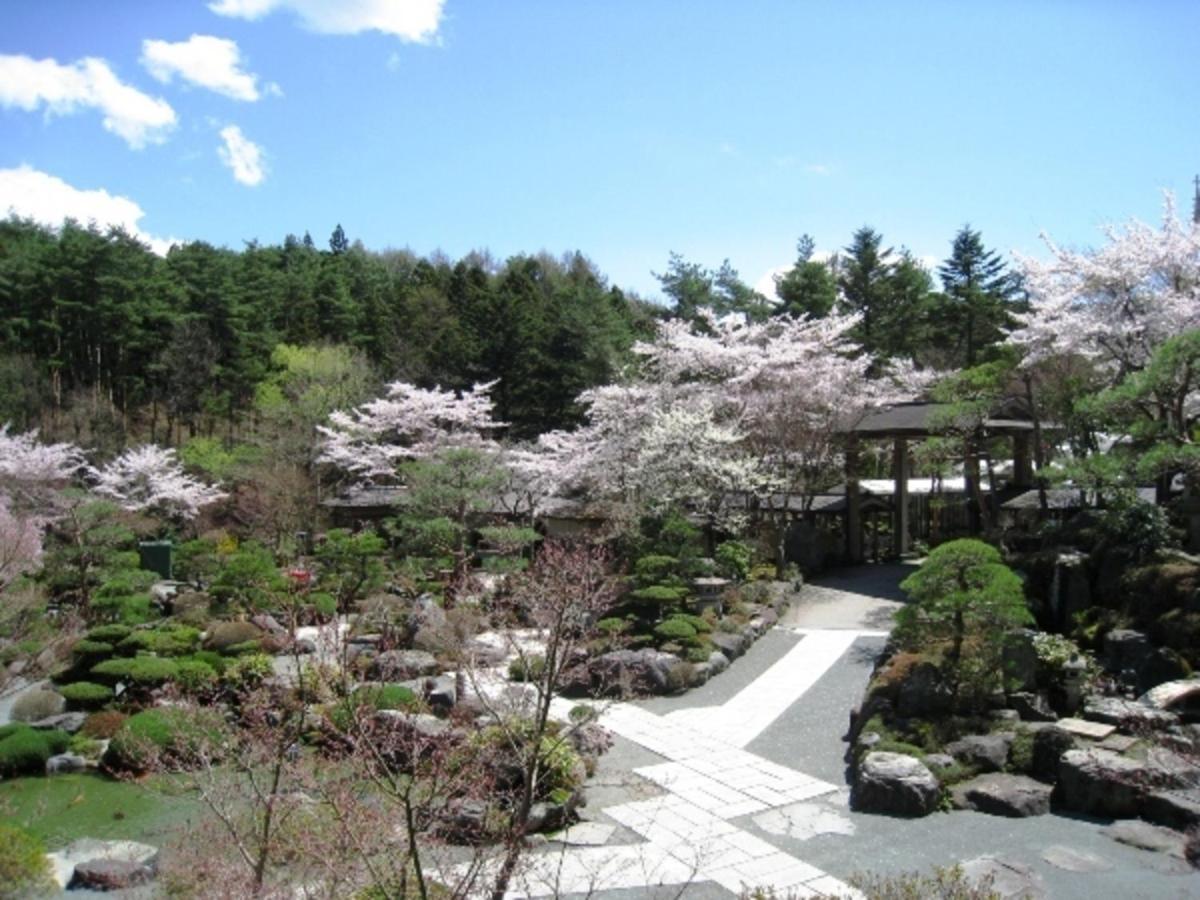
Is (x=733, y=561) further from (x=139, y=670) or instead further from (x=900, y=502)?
(x=139, y=670)

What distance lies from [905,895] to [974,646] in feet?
19.2

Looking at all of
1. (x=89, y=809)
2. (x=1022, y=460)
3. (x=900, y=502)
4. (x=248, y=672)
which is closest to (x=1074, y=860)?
(x=89, y=809)

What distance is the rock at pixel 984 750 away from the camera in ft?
27.2

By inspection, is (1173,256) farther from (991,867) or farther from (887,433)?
(991,867)

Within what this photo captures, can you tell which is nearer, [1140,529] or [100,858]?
[100,858]

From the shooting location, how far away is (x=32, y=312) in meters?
32.2

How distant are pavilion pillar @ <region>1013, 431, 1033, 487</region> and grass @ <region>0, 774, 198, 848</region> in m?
16.1

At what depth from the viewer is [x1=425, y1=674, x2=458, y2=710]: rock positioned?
995cm

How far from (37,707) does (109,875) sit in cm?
518

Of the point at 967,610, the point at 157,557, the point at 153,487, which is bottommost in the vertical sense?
the point at 157,557

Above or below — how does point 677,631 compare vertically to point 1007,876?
above

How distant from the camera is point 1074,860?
6574mm

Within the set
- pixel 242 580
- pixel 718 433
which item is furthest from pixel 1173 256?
pixel 242 580

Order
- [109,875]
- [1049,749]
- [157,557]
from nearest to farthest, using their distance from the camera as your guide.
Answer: [109,875]
[1049,749]
[157,557]
